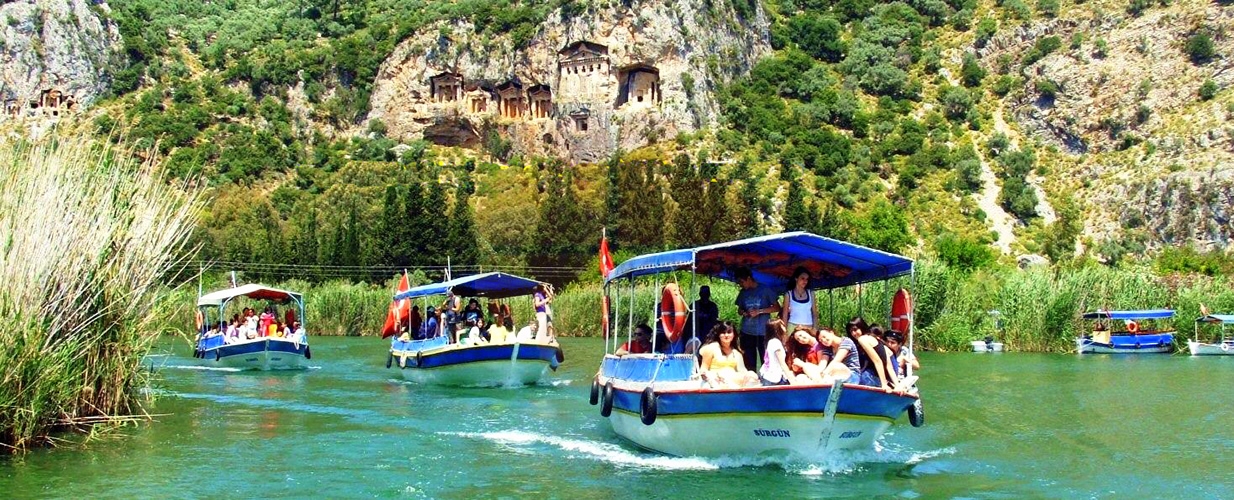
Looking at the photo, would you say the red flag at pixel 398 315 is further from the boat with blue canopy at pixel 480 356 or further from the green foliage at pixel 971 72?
the green foliage at pixel 971 72

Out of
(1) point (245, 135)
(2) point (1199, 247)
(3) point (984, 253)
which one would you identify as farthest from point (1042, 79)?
(1) point (245, 135)

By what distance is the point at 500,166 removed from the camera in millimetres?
126125

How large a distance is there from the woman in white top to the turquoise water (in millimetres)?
2177

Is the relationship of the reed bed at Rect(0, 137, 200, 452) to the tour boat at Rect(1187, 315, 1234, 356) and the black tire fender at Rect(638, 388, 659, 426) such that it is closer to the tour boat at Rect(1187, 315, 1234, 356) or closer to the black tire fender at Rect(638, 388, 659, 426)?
the black tire fender at Rect(638, 388, 659, 426)

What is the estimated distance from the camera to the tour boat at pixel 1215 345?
46.1m

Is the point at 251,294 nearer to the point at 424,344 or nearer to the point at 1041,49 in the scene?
the point at 424,344

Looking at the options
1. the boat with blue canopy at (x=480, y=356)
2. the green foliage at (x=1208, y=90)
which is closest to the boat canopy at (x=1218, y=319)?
the boat with blue canopy at (x=480, y=356)

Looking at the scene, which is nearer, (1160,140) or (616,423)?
(616,423)

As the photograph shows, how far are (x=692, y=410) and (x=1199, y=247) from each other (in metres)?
93.3

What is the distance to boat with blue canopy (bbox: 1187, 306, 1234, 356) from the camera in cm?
4619

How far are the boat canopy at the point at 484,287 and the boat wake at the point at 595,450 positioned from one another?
944cm

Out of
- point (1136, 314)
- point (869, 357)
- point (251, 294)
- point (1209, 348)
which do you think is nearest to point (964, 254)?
point (1136, 314)

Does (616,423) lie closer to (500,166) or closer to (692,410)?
(692,410)

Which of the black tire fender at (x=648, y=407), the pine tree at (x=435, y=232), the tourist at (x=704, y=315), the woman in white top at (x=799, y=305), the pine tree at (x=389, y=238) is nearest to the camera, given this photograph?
the black tire fender at (x=648, y=407)
